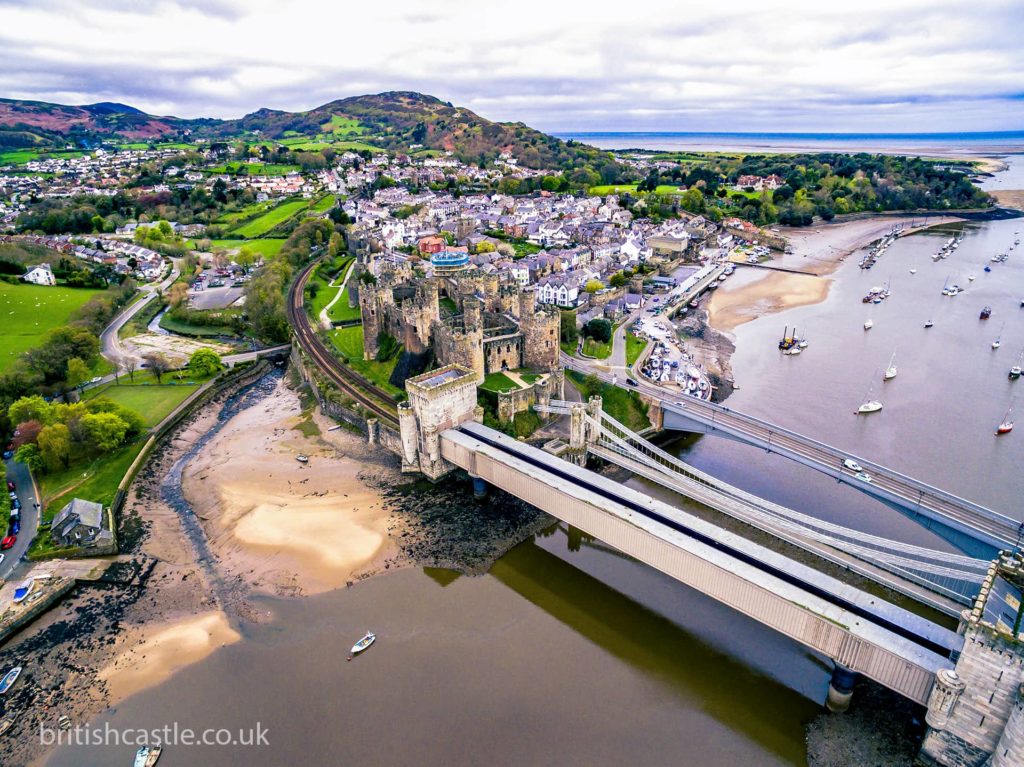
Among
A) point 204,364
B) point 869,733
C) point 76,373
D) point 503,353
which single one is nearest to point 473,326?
point 503,353

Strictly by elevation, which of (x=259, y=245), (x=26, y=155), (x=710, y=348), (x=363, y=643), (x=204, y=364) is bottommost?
(x=363, y=643)

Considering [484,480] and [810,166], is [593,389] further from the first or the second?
[810,166]

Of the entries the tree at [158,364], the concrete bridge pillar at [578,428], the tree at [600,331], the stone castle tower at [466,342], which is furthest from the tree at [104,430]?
the tree at [600,331]

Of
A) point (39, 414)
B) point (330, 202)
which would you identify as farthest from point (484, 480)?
point (330, 202)

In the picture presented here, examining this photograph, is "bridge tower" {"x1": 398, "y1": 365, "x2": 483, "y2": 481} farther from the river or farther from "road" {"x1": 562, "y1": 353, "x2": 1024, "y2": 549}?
"road" {"x1": 562, "y1": 353, "x2": 1024, "y2": 549}

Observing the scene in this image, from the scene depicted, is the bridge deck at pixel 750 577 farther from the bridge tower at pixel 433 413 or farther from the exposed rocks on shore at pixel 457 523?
the bridge tower at pixel 433 413

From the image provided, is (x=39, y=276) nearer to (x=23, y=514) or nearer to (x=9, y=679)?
(x=23, y=514)

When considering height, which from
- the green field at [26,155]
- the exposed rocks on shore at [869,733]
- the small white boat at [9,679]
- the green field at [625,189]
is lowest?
the small white boat at [9,679]
